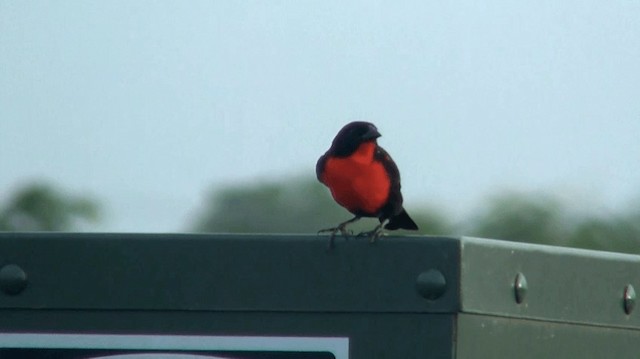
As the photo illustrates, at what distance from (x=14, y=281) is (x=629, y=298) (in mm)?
1521

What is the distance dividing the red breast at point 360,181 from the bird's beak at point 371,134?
4cm

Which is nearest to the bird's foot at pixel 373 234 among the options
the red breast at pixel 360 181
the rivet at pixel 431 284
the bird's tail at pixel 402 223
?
the rivet at pixel 431 284

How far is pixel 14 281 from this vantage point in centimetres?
388

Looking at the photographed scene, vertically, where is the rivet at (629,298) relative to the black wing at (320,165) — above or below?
below

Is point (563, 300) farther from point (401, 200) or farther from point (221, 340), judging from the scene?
point (401, 200)

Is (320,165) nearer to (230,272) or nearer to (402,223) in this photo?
(402,223)

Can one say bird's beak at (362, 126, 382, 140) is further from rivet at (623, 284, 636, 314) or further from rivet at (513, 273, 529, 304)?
rivet at (513, 273, 529, 304)

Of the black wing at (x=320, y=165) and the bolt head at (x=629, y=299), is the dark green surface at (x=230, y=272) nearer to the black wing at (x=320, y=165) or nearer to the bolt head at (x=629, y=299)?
the bolt head at (x=629, y=299)

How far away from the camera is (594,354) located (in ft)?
13.4

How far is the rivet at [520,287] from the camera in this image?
3.79m

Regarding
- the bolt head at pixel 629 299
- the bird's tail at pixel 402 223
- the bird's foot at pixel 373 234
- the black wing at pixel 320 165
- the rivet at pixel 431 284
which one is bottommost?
the rivet at pixel 431 284

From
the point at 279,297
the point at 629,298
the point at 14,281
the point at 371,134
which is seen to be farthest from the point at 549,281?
the point at 371,134

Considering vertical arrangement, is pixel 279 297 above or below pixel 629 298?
below

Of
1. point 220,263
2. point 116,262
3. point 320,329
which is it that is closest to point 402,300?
point 320,329
